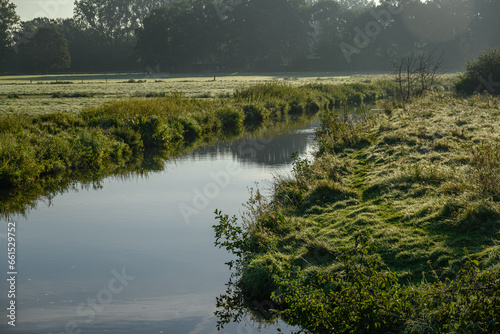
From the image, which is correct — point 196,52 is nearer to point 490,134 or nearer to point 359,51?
point 359,51

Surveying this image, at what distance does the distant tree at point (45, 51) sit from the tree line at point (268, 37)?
0.89 ft

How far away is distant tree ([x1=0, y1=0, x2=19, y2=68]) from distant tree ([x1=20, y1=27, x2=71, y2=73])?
300 cm

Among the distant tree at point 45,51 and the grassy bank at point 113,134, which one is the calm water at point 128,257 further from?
the distant tree at point 45,51

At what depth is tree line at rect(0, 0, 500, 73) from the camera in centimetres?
10038

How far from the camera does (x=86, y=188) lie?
18.0 m

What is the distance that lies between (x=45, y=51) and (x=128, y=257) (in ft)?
307

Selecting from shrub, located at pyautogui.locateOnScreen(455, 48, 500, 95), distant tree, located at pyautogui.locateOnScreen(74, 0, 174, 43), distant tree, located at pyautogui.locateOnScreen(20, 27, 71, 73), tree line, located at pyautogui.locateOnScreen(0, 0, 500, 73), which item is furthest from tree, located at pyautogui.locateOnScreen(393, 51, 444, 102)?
distant tree, located at pyautogui.locateOnScreen(74, 0, 174, 43)

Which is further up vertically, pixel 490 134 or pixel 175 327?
pixel 490 134

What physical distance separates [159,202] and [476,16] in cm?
11303

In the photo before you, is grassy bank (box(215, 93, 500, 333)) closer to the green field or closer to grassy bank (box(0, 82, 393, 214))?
grassy bank (box(0, 82, 393, 214))

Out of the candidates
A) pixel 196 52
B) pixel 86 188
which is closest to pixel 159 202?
pixel 86 188

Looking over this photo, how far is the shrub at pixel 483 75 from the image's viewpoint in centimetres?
3238

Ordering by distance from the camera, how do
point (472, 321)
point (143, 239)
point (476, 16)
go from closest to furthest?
point (472, 321)
point (143, 239)
point (476, 16)

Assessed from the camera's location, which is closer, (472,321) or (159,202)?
(472,321)
